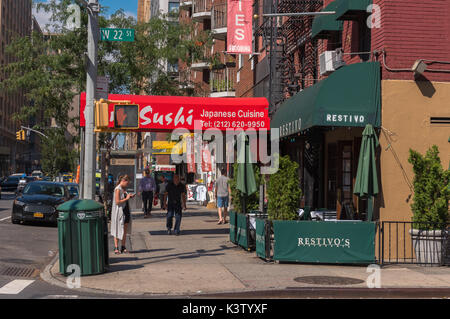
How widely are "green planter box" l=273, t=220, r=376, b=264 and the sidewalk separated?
0.20 m

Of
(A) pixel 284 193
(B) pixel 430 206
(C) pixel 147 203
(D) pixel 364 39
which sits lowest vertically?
(C) pixel 147 203

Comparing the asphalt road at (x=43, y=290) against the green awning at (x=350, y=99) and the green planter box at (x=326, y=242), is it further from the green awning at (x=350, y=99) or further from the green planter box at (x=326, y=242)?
the green awning at (x=350, y=99)

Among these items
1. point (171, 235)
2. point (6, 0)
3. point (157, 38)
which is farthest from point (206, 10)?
point (6, 0)

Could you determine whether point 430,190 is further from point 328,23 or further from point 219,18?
point 219,18

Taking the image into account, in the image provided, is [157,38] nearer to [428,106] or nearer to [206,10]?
[428,106]

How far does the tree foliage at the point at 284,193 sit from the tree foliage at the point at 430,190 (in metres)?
2.47

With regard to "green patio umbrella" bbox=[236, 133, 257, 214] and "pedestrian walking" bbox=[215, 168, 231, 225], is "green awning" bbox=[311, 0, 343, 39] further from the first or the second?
"pedestrian walking" bbox=[215, 168, 231, 225]

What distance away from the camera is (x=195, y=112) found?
16438 mm

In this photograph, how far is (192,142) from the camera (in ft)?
151

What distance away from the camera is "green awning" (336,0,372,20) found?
15.0m

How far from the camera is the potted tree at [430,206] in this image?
13.2 meters

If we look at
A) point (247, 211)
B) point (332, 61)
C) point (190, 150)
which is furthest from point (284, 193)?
point (190, 150)

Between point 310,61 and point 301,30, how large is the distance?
4.98ft

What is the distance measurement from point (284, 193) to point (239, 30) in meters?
14.0
